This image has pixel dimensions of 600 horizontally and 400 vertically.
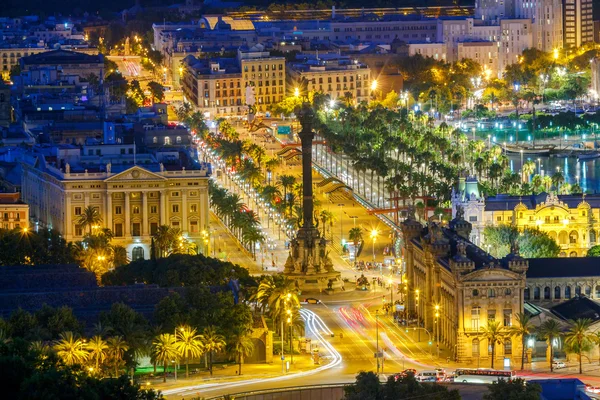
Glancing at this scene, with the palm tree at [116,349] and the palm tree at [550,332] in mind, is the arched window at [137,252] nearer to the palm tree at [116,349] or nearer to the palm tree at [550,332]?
the palm tree at [116,349]

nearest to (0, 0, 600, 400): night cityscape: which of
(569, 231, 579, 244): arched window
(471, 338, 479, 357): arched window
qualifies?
(471, 338, 479, 357): arched window

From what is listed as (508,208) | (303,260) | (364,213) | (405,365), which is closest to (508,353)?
(405,365)

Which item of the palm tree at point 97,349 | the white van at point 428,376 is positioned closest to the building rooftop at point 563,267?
the white van at point 428,376

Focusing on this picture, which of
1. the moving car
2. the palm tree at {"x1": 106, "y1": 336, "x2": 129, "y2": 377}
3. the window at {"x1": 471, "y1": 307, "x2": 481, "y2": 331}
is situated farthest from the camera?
the moving car

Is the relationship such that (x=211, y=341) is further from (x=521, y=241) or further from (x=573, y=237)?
(x=573, y=237)

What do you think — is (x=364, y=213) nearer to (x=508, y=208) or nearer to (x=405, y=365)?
(x=508, y=208)

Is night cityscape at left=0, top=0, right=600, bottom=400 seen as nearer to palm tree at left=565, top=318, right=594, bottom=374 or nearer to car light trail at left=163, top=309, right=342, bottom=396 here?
palm tree at left=565, top=318, right=594, bottom=374
